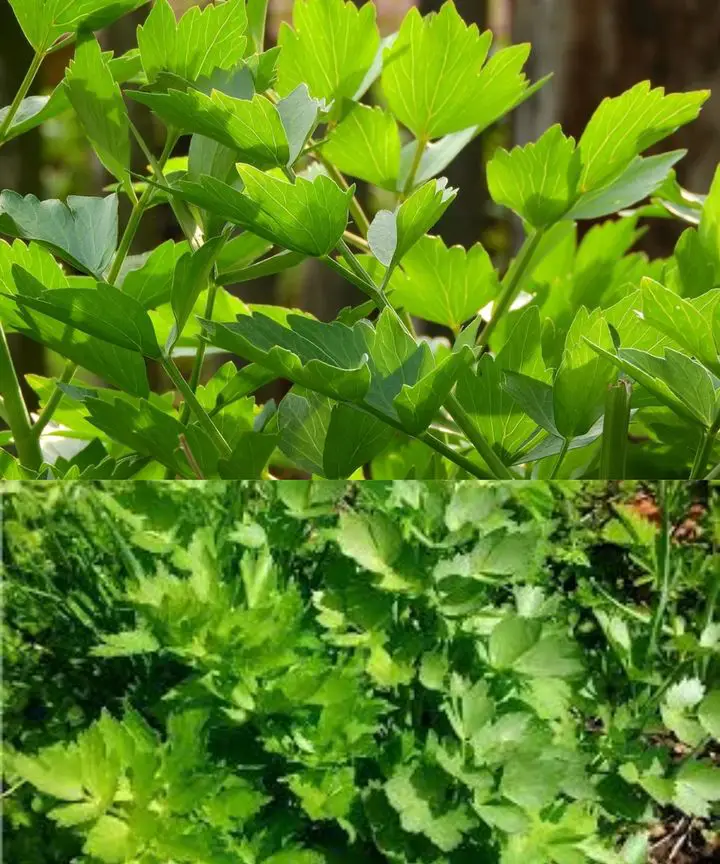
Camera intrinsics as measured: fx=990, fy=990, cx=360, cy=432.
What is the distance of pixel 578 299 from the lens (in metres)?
0.56

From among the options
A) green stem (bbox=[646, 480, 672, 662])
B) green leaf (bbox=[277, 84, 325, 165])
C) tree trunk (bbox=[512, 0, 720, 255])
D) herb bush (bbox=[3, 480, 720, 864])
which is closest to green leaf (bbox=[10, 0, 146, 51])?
green leaf (bbox=[277, 84, 325, 165])

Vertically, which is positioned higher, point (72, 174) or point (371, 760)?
point (371, 760)

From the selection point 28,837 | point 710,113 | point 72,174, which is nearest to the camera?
point 28,837

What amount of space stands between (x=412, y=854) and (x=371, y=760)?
3 cm

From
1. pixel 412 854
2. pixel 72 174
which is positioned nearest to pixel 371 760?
pixel 412 854

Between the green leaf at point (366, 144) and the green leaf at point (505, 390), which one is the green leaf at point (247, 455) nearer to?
the green leaf at point (505, 390)

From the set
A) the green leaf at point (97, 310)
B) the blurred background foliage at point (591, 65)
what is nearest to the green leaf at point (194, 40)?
the green leaf at point (97, 310)

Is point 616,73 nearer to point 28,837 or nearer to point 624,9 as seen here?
point 624,9

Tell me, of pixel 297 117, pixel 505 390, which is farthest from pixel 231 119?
pixel 505 390

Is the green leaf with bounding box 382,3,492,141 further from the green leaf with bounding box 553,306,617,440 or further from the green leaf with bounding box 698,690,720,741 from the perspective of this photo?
the green leaf with bounding box 698,690,720,741

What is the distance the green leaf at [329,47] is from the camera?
449 millimetres

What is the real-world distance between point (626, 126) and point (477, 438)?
0.58 feet

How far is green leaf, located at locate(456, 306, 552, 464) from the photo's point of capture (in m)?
0.36

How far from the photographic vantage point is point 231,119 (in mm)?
356
